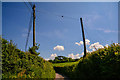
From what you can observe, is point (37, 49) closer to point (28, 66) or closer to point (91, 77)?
point (28, 66)

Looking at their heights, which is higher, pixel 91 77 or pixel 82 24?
pixel 82 24

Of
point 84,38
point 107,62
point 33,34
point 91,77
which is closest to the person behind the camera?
point 107,62

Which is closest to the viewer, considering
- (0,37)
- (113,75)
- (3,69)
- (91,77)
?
(113,75)

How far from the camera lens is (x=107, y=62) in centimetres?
447

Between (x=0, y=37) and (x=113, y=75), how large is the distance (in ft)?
19.3

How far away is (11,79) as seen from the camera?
5.04 m

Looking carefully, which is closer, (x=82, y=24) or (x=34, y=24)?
(x=34, y=24)

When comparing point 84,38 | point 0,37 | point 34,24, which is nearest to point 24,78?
point 0,37

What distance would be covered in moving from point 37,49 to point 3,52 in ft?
19.3

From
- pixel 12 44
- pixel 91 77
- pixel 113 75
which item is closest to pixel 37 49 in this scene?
pixel 12 44

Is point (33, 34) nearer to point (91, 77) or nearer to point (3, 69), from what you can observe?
point (3, 69)

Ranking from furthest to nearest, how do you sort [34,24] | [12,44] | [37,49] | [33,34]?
[34,24] < [33,34] < [37,49] < [12,44]

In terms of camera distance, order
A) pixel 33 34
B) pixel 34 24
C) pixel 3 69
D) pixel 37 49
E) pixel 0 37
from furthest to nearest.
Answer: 1. pixel 34 24
2. pixel 33 34
3. pixel 37 49
4. pixel 0 37
5. pixel 3 69

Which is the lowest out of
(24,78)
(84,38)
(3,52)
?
(24,78)
